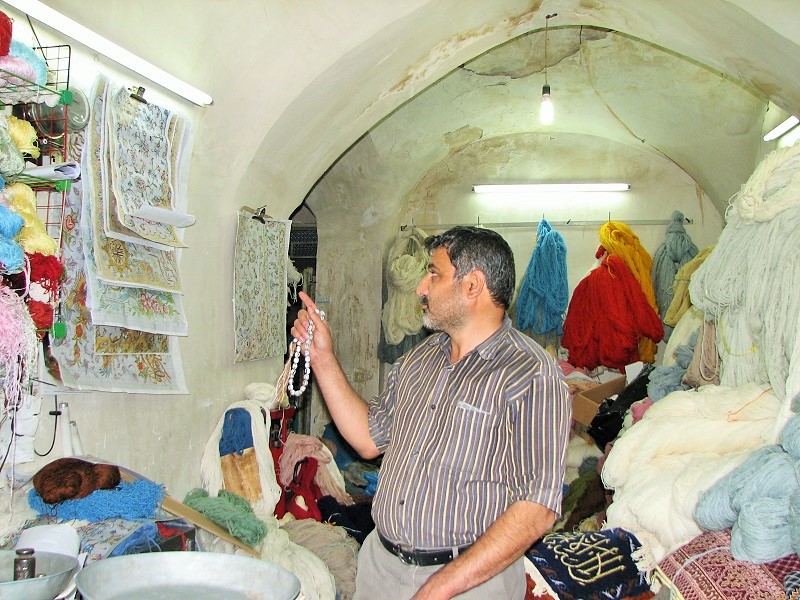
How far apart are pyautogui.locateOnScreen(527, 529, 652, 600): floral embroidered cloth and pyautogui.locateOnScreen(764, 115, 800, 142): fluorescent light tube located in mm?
2715

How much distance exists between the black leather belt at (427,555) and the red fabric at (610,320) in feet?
14.8

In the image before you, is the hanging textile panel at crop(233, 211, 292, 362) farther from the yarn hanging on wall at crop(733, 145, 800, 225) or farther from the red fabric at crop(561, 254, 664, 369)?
the red fabric at crop(561, 254, 664, 369)

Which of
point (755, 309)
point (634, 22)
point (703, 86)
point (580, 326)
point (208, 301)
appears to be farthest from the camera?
point (580, 326)

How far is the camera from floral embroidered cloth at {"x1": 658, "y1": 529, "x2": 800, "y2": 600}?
7.79 feet

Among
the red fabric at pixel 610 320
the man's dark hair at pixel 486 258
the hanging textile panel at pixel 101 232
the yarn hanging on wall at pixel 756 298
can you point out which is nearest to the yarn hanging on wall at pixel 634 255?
the red fabric at pixel 610 320

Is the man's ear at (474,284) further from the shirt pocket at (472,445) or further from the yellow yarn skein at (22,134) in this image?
the yellow yarn skein at (22,134)

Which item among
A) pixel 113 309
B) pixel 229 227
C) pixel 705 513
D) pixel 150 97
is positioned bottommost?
pixel 705 513

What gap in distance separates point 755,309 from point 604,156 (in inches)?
156

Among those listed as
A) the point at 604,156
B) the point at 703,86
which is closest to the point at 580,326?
the point at 604,156

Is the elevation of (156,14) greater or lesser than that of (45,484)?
greater

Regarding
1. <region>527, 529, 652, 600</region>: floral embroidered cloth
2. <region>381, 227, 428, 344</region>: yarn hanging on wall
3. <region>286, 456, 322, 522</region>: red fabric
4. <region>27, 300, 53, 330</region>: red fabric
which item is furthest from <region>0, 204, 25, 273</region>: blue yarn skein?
<region>381, 227, 428, 344</region>: yarn hanging on wall

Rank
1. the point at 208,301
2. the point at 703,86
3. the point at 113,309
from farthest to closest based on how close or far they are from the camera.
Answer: the point at 703,86 → the point at 208,301 → the point at 113,309

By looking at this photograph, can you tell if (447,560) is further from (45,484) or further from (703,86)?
(703,86)

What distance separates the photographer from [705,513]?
2633 mm
